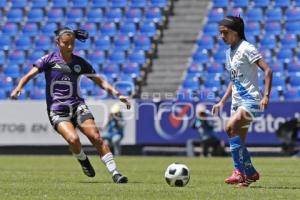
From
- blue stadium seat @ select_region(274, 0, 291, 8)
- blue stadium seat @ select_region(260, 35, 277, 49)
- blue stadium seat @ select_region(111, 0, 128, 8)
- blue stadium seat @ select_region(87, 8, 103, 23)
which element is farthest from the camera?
blue stadium seat @ select_region(111, 0, 128, 8)

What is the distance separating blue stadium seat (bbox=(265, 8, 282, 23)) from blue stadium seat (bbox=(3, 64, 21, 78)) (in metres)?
9.65

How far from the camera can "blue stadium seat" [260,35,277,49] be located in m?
29.1

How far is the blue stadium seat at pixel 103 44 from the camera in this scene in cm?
3191

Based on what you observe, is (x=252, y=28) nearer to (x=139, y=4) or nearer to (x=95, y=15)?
(x=139, y=4)

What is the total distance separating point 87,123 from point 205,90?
15.3 metres

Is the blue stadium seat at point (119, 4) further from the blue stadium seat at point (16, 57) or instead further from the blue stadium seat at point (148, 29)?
the blue stadium seat at point (16, 57)

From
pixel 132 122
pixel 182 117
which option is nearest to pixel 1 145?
pixel 132 122

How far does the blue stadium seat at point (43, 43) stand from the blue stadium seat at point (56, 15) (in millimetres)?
1193

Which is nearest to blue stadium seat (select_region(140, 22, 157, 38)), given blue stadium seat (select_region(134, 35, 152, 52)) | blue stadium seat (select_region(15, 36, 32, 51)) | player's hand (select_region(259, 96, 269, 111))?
blue stadium seat (select_region(134, 35, 152, 52))

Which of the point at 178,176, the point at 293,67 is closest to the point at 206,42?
the point at 293,67

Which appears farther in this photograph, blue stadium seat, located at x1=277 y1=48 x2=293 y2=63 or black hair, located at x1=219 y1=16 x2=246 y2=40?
blue stadium seat, located at x1=277 y1=48 x2=293 y2=63

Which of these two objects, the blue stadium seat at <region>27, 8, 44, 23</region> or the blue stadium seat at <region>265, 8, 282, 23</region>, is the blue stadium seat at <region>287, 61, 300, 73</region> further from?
the blue stadium seat at <region>27, 8, 44, 23</region>

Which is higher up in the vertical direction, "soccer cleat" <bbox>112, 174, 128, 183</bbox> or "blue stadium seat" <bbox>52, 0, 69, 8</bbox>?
"blue stadium seat" <bbox>52, 0, 69, 8</bbox>

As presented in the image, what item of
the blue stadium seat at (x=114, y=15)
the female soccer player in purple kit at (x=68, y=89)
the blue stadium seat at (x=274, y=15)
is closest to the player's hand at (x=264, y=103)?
the female soccer player in purple kit at (x=68, y=89)
